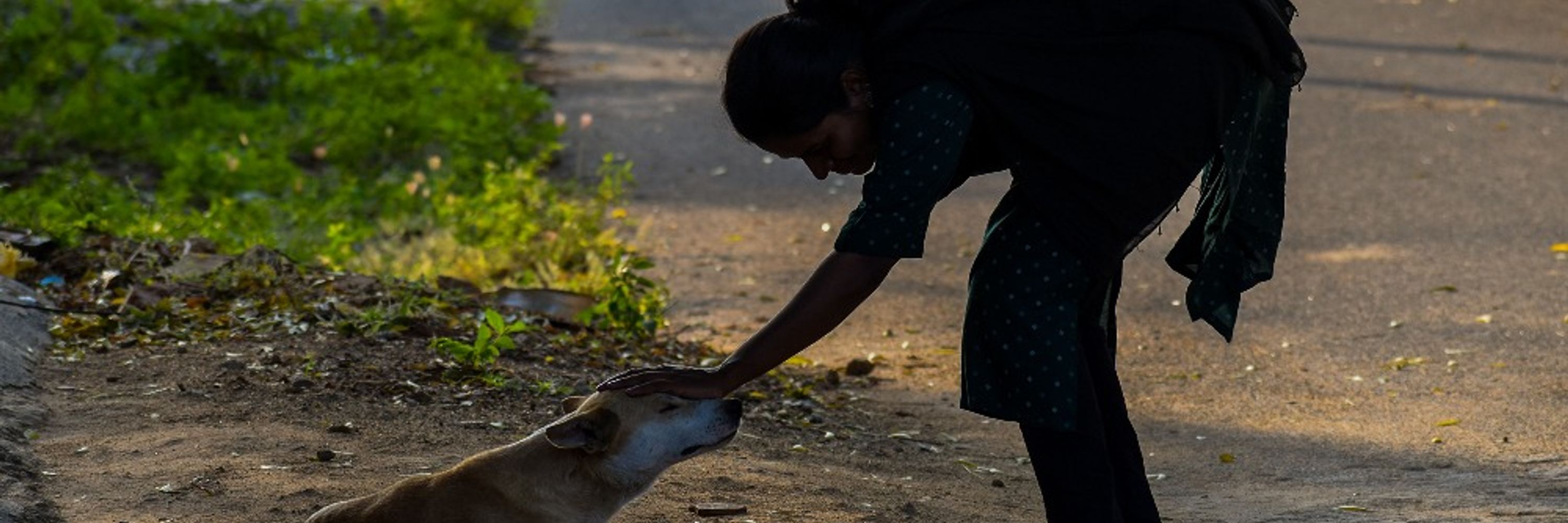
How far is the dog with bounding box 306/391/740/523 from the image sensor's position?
4.34 meters

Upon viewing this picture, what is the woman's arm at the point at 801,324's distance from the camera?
3910 mm

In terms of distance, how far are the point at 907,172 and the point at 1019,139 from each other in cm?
30

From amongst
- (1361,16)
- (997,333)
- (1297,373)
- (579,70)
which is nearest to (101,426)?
(997,333)

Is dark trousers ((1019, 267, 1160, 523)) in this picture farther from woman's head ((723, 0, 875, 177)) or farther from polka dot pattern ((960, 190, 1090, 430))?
woman's head ((723, 0, 875, 177))

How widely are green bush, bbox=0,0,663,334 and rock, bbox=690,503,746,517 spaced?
2.24 metres

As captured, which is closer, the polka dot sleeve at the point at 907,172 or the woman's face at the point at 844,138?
the polka dot sleeve at the point at 907,172

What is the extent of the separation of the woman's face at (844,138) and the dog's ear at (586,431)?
729 mm

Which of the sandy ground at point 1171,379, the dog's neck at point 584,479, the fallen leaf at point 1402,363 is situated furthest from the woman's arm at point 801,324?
the fallen leaf at point 1402,363

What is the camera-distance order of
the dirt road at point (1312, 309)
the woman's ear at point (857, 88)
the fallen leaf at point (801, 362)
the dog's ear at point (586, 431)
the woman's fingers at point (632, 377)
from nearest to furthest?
the woman's ear at point (857, 88) → the woman's fingers at point (632, 377) → the dog's ear at point (586, 431) → the dirt road at point (1312, 309) → the fallen leaf at point (801, 362)

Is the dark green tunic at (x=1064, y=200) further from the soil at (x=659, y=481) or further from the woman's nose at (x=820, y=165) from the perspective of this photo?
the soil at (x=659, y=481)

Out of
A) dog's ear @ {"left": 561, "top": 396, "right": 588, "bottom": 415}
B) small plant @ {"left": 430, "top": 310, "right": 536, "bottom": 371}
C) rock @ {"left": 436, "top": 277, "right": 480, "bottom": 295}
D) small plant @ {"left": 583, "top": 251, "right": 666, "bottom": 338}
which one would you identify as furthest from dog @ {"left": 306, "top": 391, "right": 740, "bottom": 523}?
rock @ {"left": 436, "top": 277, "right": 480, "bottom": 295}

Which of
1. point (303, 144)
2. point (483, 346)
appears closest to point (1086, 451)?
point (483, 346)

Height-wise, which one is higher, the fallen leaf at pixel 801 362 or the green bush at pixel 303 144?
the fallen leaf at pixel 801 362

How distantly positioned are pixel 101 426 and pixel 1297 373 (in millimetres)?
4057
